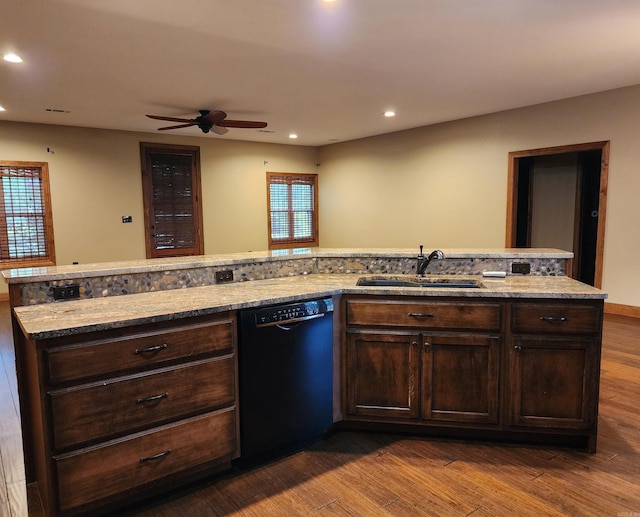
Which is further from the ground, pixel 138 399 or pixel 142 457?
pixel 138 399

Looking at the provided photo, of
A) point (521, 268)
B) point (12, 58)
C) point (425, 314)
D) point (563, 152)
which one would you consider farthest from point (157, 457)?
point (563, 152)

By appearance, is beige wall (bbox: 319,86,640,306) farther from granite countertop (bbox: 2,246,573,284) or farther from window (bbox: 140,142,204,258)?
granite countertop (bbox: 2,246,573,284)

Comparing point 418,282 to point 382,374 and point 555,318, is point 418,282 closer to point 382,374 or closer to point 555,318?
point 382,374

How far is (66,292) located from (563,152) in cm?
571

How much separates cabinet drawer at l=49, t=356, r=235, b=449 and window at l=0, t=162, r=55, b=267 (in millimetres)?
5843

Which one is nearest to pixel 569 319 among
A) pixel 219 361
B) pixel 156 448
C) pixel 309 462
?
pixel 309 462

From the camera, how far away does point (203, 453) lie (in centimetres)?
200

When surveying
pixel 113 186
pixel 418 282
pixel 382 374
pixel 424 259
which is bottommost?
pixel 382 374

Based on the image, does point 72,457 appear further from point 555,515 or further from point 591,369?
point 591,369

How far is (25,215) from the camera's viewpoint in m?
6.44

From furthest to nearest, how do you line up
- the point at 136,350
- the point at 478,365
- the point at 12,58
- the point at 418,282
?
1. the point at 12,58
2. the point at 418,282
3. the point at 478,365
4. the point at 136,350

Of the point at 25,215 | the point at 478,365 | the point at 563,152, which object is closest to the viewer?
the point at 478,365

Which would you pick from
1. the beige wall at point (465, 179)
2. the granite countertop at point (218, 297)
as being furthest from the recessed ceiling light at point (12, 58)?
the beige wall at point (465, 179)

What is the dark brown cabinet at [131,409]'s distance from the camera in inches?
64.4
